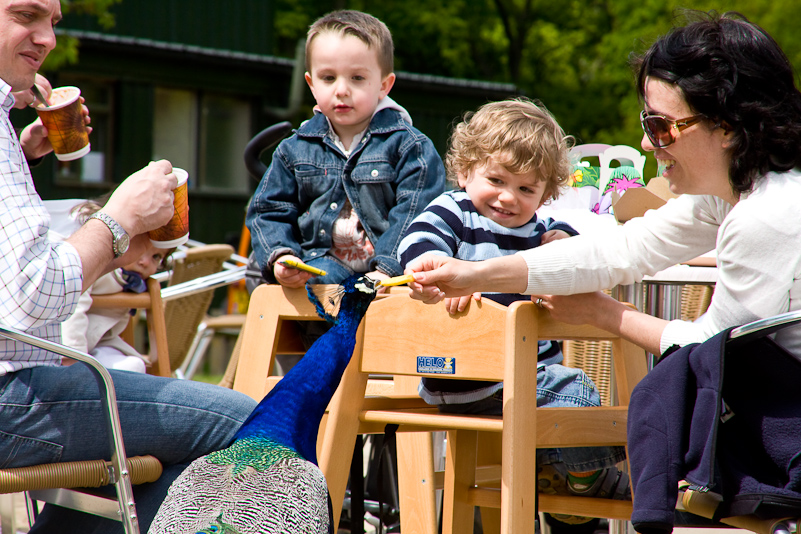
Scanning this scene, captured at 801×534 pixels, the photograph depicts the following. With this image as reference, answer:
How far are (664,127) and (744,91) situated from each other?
0.63 ft

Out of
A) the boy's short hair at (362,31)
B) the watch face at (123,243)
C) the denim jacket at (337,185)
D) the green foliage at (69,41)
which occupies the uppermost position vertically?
the green foliage at (69,41)

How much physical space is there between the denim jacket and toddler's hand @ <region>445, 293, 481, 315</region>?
0.87 meters

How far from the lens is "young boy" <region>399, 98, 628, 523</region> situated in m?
2.46

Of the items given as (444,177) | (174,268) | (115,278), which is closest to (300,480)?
(444,177)

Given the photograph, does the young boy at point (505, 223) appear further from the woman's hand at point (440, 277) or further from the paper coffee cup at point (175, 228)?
the paper coffee cup at point (175, 228)

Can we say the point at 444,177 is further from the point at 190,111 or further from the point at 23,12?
the point at 190,111

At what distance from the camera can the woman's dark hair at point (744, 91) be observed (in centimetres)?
193

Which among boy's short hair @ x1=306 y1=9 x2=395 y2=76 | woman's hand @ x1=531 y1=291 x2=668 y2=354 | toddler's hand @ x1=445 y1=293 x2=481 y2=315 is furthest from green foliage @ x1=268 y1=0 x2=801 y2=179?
toddler's hand @ x1=445 y1=293 x2=481 y2=315

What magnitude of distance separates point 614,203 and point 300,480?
4.92 feet

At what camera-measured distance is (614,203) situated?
2799mm

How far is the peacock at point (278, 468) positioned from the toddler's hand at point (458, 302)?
195mm

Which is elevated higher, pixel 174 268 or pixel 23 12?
pixel 23 12

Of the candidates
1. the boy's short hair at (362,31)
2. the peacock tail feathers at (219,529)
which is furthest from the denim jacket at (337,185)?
the peacock tail feathers at (219,529)

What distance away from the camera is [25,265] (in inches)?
76.1
